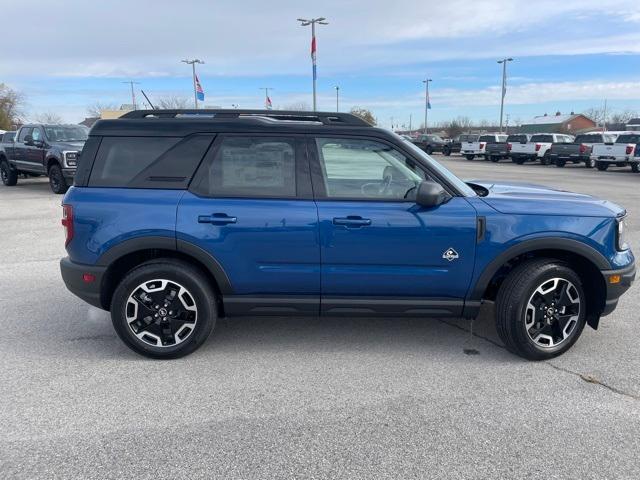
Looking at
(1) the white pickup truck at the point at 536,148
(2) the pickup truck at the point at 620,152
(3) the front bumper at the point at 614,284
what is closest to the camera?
(3) the front bumper at the point at 614,284

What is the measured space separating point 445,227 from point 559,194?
121cm

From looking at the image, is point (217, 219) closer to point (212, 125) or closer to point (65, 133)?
point (212, 125)

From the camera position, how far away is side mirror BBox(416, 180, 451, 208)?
11.8 feet

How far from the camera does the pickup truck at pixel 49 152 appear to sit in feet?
43.2

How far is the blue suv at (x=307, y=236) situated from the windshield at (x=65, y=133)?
39.2 ft

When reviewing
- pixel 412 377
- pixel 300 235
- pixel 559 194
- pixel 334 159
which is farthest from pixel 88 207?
pixel 559 194

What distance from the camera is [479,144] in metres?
33.9

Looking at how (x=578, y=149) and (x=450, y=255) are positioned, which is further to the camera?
(x=578, y=149)

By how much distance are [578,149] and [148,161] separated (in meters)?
28.1

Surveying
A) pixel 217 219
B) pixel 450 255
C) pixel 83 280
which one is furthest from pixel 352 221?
pixel 83 280

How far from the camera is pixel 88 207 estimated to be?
12.4 feet

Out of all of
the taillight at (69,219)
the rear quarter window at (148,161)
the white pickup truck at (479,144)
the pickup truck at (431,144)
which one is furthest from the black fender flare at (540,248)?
the pickup truck at (431,144)

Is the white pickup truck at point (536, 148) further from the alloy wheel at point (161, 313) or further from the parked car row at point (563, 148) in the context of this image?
the alloy wheel at point (161, 313)

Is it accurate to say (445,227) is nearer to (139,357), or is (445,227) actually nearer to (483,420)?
(483,420)
